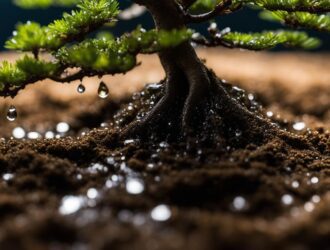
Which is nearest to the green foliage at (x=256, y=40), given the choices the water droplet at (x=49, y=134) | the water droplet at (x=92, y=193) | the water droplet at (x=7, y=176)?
the water droplet at (x=92, y=193)

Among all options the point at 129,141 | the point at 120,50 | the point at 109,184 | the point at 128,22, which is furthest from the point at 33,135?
the point at 128,22

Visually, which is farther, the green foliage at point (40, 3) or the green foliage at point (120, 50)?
the green foliage at point (40, 3)

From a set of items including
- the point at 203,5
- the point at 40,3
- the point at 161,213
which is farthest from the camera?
the point at 203,5

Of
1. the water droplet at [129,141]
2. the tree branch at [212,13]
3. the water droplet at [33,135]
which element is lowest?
the water droplet at [33,135]

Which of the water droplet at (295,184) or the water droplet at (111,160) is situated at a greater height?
the water droplet at (295,184)

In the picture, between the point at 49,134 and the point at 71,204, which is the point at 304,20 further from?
the point at 49,134

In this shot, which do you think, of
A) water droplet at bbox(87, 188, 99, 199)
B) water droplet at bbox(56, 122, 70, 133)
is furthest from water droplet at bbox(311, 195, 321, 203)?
water droplet at bbox(56, 122, 70, 133)

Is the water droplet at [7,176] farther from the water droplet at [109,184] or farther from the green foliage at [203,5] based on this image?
the green foliage at [203,5]
